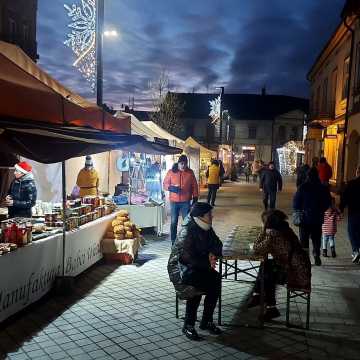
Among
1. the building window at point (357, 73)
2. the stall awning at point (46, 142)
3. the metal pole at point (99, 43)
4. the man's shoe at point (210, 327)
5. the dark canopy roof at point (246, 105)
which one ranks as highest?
the dark canopy roof at point (246, 105)

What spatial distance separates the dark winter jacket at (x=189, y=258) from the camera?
4.68 meters

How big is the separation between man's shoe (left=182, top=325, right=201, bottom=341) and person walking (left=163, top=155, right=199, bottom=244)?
445 centimetres

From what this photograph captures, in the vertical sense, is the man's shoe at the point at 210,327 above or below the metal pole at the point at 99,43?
below

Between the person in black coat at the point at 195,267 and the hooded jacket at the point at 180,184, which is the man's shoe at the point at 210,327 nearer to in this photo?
the person in black coat at the point at 195,267

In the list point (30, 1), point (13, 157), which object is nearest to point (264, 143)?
point (30, 1)

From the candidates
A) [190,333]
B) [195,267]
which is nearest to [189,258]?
[195,267]

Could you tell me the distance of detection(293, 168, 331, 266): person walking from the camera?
791cm

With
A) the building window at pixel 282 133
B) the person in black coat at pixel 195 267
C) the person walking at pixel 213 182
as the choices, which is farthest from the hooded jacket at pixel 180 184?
the building window at pixel 282 133

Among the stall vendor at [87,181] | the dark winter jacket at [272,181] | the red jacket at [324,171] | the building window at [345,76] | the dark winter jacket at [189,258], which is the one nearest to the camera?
the dark winter jacket at [189,258]

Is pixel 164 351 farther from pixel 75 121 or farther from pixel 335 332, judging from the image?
pixel 75 121

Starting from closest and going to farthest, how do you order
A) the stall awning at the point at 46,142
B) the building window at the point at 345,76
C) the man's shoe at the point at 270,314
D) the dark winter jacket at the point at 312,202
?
the stall awning at the point at 46,142, the man's shoe at the point at 270,314, the dark winter jacket at the point at 312,202, the building window at the point at 345,76

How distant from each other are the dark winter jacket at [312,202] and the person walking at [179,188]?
7.69ft

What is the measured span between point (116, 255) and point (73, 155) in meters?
3.18

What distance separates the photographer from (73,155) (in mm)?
5254
